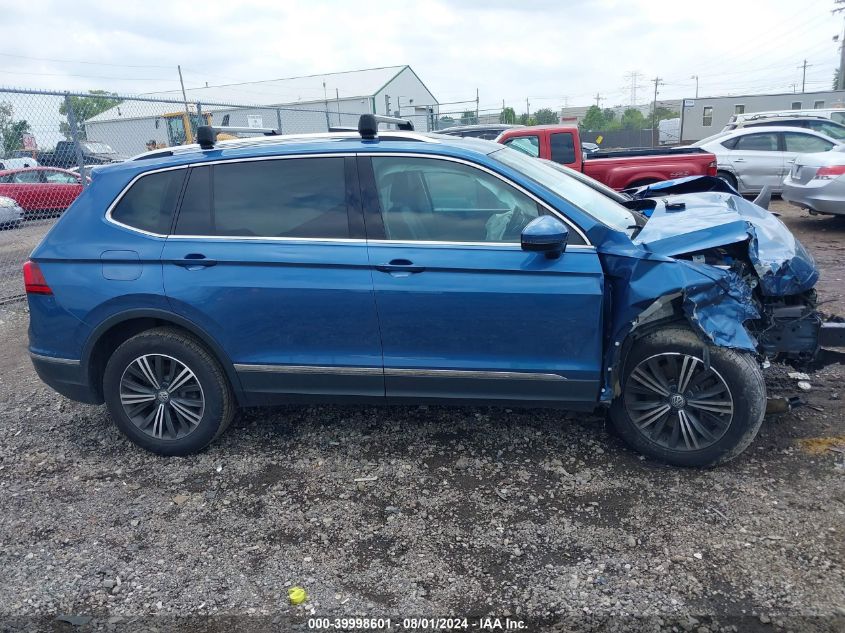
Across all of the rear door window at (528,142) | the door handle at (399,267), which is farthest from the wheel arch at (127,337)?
the rear door window at (528,142)

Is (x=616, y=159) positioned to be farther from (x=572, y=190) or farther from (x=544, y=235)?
(x=544, y=235)

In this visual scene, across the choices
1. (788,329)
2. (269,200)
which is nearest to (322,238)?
(269,200)

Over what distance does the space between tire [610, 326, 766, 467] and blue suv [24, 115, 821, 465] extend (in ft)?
0.03

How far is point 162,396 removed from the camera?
3.85 m

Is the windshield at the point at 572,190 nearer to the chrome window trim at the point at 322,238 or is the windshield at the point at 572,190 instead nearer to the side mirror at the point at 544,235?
the chrome window trim at the point at 322,238

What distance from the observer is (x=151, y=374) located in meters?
3.81

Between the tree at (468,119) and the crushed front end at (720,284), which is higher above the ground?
the tree at (468,119)

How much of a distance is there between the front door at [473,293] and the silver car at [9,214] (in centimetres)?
1045

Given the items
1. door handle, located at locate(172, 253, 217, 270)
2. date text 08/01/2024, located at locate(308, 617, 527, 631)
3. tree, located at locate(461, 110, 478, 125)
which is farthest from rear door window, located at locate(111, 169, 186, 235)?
tree, located at locate(461, 110, 478, 125)

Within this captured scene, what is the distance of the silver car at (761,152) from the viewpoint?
38.1 ft

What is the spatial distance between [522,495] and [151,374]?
2.33 m

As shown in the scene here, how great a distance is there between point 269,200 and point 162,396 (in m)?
1.39

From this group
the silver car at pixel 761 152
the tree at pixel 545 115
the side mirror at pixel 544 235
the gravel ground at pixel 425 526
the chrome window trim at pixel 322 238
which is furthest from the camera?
the tree at pixel 545 115

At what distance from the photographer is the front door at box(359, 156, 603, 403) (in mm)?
3322
